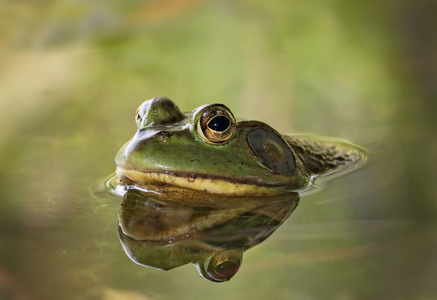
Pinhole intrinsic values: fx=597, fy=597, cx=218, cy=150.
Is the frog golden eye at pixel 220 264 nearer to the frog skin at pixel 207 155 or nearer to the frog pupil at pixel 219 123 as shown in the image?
the frog skin at pixel 207 155

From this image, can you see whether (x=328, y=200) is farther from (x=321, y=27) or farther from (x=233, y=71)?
→ (x=321, y=27)

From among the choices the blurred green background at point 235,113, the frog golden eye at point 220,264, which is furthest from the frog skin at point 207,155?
the frog golden eye at point 220,264

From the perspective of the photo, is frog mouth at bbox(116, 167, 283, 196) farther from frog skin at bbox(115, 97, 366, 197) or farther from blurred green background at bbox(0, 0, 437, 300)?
blurred green background at bbox(0, 0, 437, 300)

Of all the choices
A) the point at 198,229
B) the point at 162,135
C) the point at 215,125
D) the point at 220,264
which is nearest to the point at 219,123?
the point at 215,125

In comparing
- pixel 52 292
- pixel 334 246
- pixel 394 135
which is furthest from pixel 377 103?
pixel 52 292

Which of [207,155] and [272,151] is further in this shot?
[272,151]

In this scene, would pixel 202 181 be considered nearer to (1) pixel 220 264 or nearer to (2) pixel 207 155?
(2) pixel 207 155
